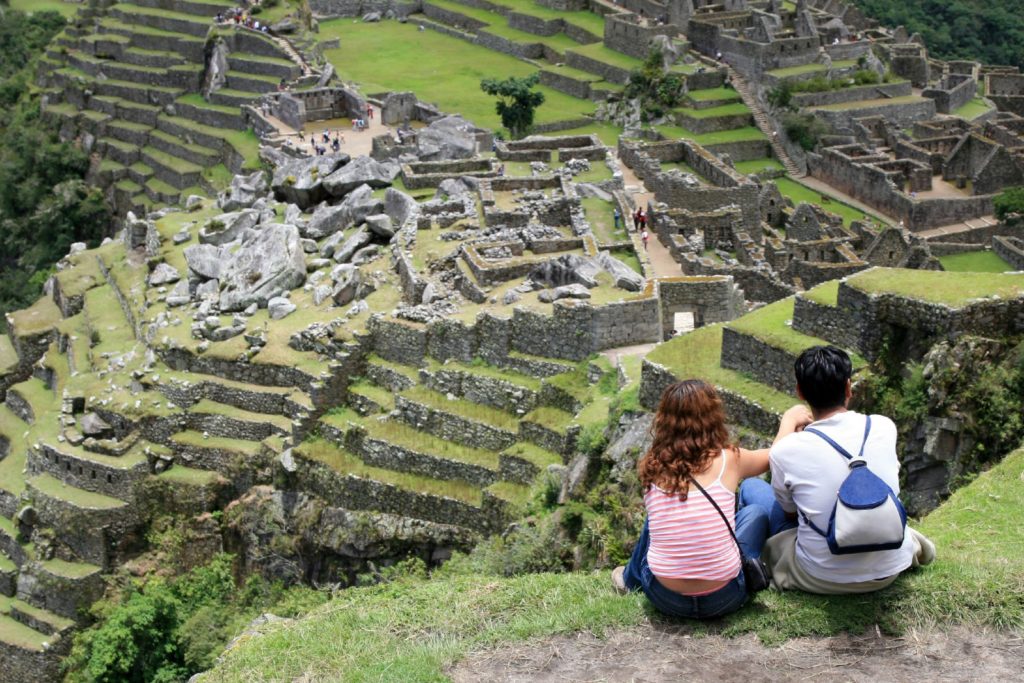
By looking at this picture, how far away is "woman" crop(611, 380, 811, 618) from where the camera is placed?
33.0 feet

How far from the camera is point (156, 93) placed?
66000 millimetres

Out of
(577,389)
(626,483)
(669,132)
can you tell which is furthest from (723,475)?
(669,132)

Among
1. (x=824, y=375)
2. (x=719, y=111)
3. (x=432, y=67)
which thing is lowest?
(x=432, y=67)

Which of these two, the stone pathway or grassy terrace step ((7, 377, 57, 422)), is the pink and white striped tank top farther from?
grassy terrace step ((7, 377, 57, 422))

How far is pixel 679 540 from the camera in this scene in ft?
33.4

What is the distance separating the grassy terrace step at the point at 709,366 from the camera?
16656mm

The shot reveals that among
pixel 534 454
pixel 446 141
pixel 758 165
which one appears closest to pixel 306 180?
pixel 446 141

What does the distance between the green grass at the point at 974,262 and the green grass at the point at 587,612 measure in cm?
2708

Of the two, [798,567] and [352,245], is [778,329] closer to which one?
[798,567]

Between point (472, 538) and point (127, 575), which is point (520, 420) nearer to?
point (472, 538)

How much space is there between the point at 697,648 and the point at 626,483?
6910 millimetres

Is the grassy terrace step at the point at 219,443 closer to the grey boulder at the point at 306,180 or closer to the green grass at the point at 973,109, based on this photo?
the grey boulder at the point at 306,180

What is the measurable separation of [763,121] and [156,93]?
91.5 ft

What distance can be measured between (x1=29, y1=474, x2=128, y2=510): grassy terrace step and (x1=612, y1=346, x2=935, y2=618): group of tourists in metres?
17.9
